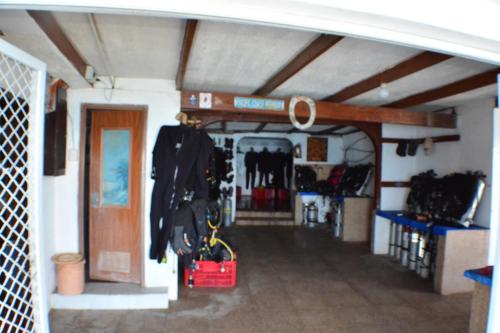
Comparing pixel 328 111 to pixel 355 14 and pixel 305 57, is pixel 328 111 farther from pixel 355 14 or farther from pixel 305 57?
pixel 355 14

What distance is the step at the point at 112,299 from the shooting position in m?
3.01

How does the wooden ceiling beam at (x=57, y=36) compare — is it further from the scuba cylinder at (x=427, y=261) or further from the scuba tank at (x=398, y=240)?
the scuba tank at (x=398, y=240)

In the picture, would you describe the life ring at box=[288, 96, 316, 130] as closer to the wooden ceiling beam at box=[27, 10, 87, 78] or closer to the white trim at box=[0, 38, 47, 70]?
the wooden ceiling beam at box=[27, 10, 87, 78]

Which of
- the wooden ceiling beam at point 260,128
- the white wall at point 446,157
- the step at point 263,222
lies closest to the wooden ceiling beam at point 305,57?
the white wall at point 446,157

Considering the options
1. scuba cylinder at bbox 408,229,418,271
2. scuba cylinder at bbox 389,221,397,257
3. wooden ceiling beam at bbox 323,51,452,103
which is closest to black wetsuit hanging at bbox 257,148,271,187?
scuba cylinder at bbox 389,221,397,257

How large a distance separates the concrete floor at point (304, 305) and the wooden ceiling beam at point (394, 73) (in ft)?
7.24

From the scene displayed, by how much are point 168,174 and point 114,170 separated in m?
0.66

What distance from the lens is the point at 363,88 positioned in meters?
3.22

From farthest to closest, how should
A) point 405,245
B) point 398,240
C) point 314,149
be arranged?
point 314,149 < point 398,240 < point 405,245

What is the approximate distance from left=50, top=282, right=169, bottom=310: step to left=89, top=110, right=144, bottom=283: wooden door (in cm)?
27

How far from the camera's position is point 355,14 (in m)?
1.06

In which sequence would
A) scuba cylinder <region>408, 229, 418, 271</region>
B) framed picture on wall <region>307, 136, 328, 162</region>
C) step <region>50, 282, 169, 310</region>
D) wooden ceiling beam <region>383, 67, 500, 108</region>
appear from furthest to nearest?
framed picture on wall <region>307, 136, 328, 162</region>, scuba cylinder <region>408, 229, 418, 271</region>, step <region>50, 282, 169, 310</region>, wooden ceiling beam <region>383, 67, 500, 108</region>

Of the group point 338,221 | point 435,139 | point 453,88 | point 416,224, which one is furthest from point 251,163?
point 453,88

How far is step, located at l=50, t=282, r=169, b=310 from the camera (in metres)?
3.01
